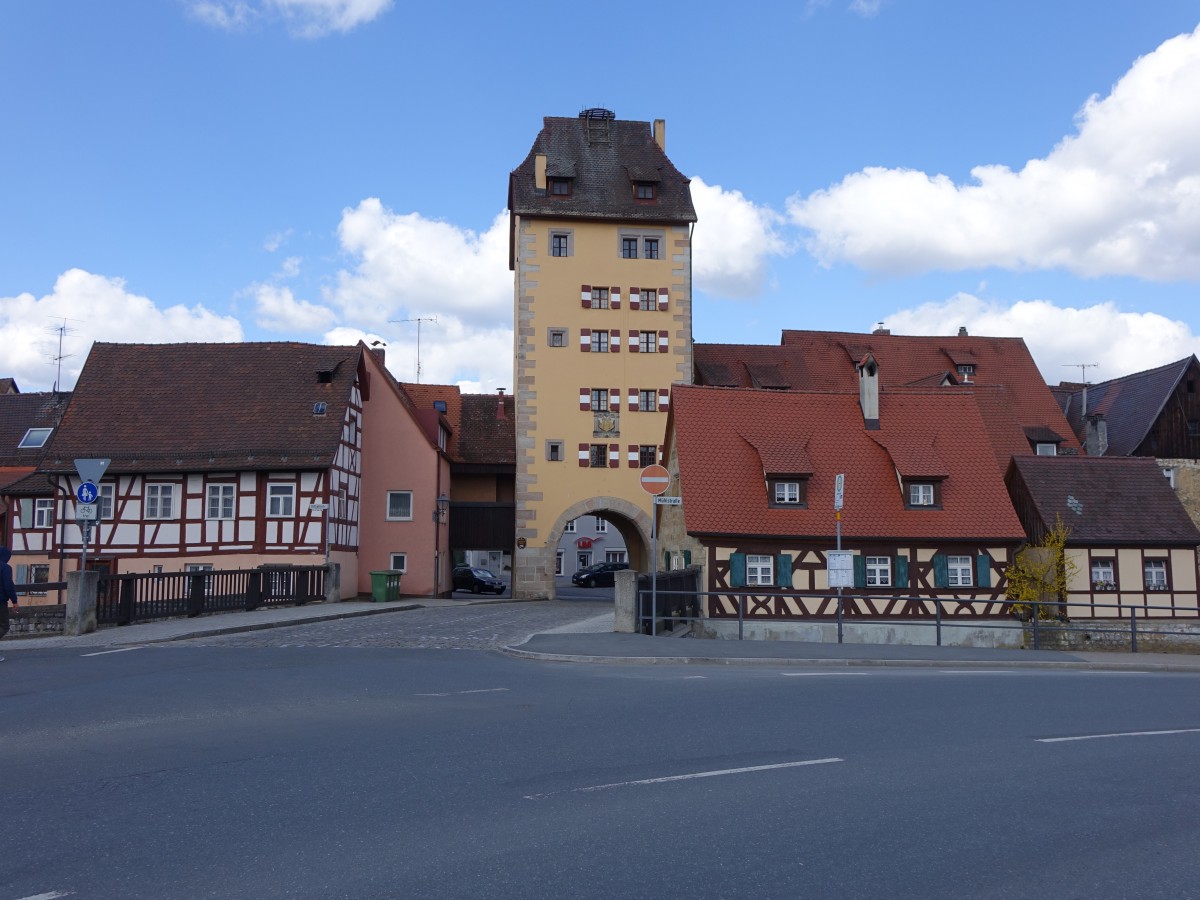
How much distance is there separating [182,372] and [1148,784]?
3906 centimetres

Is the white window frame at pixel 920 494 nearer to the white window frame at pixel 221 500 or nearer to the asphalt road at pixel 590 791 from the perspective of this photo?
the asphalt road at pixel 590 791

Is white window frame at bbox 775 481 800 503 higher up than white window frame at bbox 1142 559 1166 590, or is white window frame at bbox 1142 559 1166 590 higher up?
white window frame at bbox 775 481 800 503

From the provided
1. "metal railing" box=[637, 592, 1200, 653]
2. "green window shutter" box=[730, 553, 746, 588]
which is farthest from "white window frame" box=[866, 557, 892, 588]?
"green window shutter" box=[730, 553, 746, 588]

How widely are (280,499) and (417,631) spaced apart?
52.9 ft

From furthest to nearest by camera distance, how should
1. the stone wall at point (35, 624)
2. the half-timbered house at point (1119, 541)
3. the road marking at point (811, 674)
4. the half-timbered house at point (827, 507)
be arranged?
the half-timbered house at point (1119, 541)
the half-timbered house at point (827, 507)
the stone wall at point (35, 624)
the road marking at point (811, 674)

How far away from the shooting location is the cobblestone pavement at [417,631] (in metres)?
20.2

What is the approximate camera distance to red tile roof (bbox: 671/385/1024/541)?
33.3m

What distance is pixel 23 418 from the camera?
50.7 m

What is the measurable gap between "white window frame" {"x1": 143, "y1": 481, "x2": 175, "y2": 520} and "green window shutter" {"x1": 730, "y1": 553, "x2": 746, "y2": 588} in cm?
1909

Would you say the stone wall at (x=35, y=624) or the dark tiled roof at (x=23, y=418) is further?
the dark tiled roof at (x=23, y=418)

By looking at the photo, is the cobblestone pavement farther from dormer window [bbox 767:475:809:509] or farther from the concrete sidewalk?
dormer window [bbox 767:475:809:509]

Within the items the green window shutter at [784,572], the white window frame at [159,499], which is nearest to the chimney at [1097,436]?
the green window shutter at [784,572]

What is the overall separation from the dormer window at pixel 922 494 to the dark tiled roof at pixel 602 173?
1776 centimetres

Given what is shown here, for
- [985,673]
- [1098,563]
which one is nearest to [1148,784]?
[985,673]
